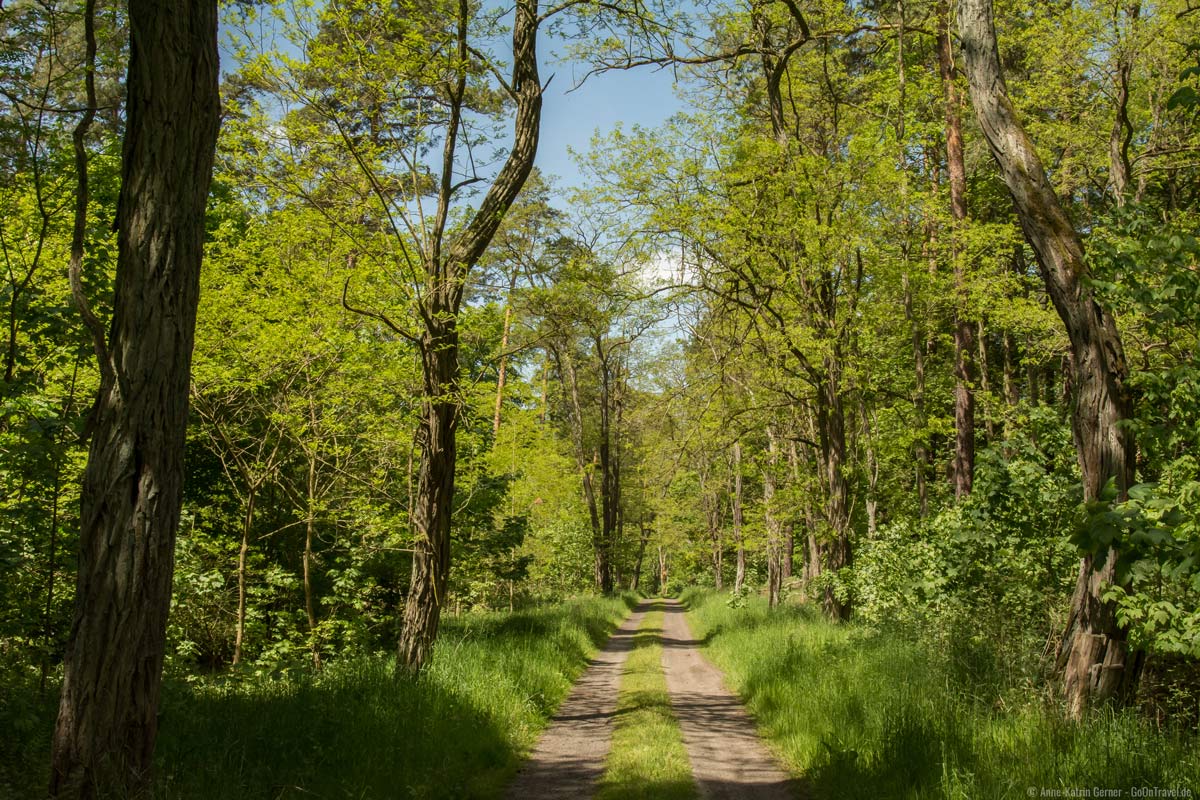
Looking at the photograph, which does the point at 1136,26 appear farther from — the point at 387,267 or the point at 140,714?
the point at 140,714

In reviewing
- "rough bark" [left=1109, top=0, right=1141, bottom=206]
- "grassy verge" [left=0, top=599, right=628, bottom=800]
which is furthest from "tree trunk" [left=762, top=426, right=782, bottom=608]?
"grassy verge" [left=0, top=599, right=628, bottom=800]

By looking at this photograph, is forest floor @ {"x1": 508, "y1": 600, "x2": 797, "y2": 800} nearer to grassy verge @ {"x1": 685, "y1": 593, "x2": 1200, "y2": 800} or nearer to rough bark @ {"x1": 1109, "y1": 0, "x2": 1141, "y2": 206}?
grassy verge @ {"x1": 685, "y1": 593, "x2": 1200, "y2": 800}

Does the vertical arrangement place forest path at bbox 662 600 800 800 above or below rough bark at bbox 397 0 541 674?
below

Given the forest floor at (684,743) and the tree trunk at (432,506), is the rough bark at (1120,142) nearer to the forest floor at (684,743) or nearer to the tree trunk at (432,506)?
the forest floor at (684,743)

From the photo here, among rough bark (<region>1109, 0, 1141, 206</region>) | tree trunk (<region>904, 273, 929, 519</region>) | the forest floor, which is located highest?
rough bark (<region>1109, 0, 1141, 206</region>)

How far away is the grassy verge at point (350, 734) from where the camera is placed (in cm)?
412

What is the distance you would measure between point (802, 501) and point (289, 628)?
978 cm

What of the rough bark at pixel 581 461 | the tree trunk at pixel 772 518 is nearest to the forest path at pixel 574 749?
the tree trunk at pixel 772 518

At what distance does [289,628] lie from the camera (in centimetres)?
1189

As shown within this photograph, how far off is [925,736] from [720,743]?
8.11ft

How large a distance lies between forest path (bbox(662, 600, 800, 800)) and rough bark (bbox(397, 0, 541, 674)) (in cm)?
305

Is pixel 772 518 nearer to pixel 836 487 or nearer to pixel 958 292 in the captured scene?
pixel 836 487

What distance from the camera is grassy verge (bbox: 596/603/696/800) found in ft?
18.1

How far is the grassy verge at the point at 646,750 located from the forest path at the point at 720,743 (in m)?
0.14
